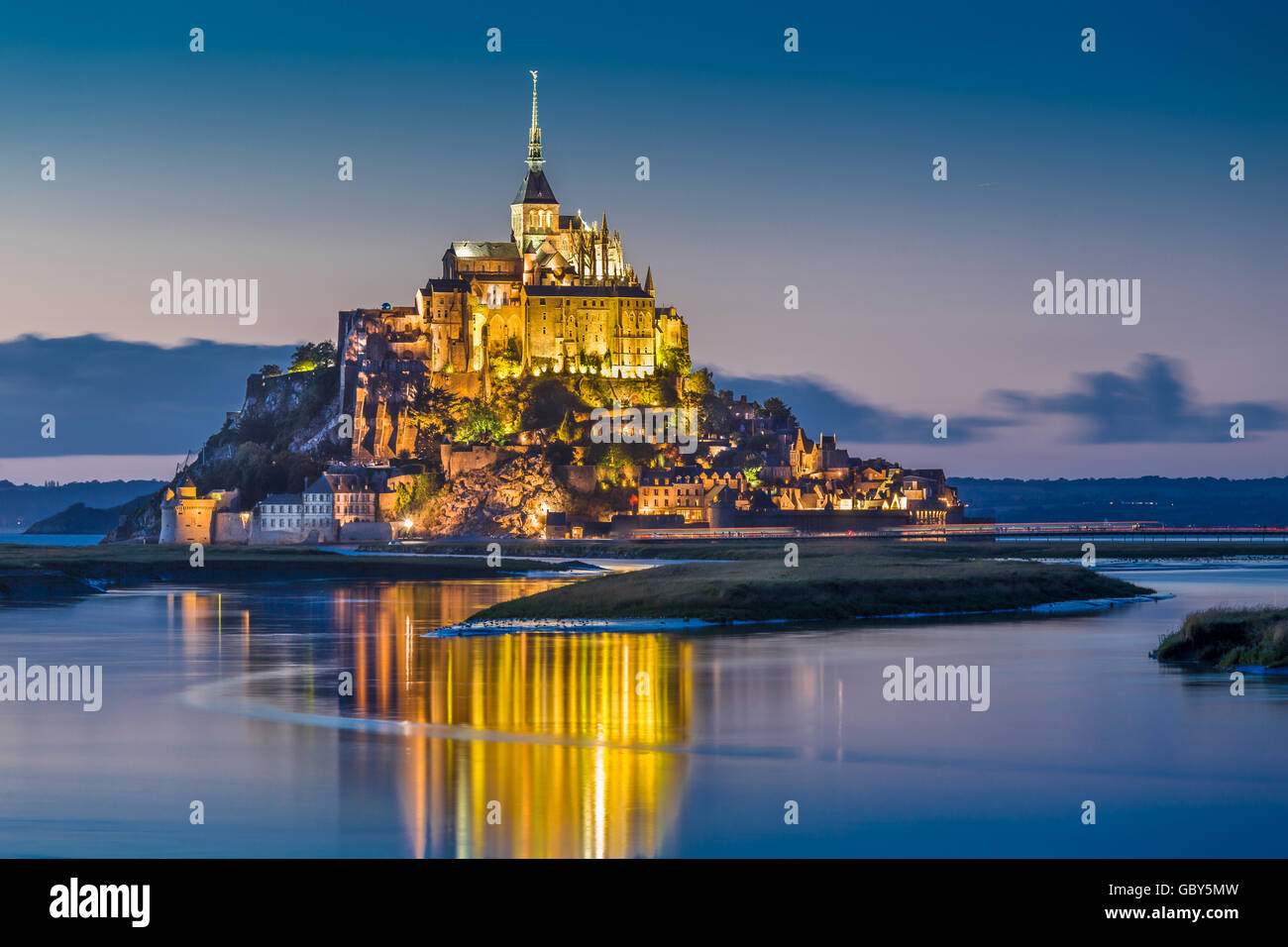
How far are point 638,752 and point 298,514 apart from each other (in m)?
111

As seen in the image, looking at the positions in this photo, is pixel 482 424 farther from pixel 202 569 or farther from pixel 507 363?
pixel 202 569

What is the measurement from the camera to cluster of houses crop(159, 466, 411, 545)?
430 ft

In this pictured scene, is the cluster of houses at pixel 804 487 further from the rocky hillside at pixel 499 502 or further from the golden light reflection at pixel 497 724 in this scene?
the golden light reflection at pixel 497 724

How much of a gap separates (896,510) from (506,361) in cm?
4022

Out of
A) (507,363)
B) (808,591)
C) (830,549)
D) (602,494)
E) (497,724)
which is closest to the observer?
(497,724)

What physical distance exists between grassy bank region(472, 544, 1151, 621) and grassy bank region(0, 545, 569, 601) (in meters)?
28.3

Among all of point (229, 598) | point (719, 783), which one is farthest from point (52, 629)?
point (719, 783)

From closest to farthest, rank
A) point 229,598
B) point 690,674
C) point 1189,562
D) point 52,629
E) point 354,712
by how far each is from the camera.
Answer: point 354,712, point 690,674, point 52,629, point 229,598, point 1189,562

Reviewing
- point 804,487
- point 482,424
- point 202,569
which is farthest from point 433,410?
point 202,569

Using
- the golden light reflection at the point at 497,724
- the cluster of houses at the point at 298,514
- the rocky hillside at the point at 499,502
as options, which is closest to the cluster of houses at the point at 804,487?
the rocky hillside at the point at 499,502

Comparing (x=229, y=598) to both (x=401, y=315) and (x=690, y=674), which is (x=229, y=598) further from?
(x=401, y=315)

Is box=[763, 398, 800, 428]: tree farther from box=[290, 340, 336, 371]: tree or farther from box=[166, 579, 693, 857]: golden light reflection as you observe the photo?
box=[166, 579, 693, 857]: golden light reflection

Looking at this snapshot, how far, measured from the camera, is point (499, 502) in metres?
133
